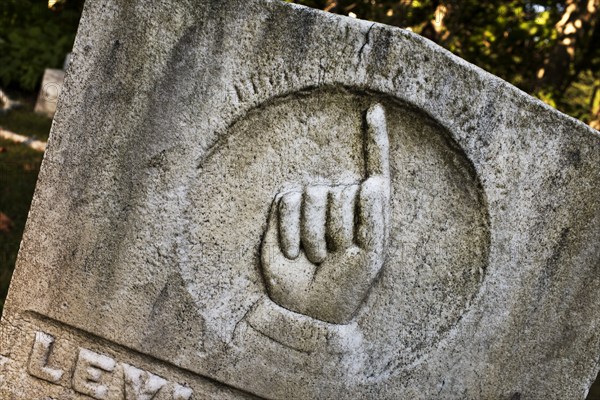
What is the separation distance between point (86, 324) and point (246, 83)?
79 centimetres

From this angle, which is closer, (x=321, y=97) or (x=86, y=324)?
(x=321, y=97)

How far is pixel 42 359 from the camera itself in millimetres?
2062

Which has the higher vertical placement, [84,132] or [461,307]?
[84,132]

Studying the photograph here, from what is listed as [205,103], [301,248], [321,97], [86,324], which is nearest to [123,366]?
[86,324]

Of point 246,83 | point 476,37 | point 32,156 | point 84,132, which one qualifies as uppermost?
point 476,37

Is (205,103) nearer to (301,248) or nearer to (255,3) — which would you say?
(255,3)

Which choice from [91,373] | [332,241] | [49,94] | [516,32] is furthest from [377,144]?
[49,94]

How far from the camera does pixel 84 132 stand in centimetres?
193

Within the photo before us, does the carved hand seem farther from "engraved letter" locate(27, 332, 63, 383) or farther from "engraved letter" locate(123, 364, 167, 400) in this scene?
"engraved letter" locate(27, 332, 63, 383)

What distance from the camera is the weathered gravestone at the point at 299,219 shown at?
186 cm

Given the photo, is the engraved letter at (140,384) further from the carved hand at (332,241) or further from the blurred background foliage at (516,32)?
the blurred background foliage at (516,32)

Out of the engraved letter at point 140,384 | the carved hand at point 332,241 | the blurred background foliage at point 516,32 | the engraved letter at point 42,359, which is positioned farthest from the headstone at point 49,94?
the carved hand at point 332,241

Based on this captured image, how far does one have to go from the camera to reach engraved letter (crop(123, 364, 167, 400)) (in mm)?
2035

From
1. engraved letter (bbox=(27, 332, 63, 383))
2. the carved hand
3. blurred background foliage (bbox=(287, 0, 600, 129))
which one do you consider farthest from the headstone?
the carved hand
